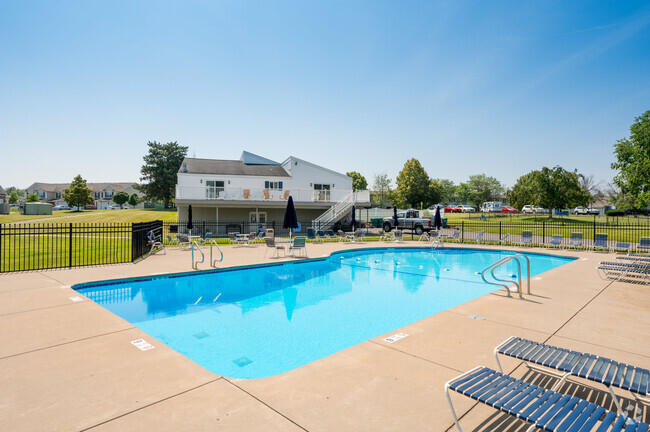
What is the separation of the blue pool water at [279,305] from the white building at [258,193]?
535 inches

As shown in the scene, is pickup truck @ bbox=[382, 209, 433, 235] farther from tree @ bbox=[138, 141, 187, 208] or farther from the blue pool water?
tree @ bbox=[138, 141, 187, 208]

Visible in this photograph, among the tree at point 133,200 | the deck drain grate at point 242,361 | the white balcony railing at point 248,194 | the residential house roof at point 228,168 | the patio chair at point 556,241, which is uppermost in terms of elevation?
the residential house roof at point 228,168

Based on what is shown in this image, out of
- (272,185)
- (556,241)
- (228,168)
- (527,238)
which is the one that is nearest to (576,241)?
(556,241)

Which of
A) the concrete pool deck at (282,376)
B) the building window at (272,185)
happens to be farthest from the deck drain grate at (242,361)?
the building window at (272,185)

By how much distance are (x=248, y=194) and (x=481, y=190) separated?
69.9 m

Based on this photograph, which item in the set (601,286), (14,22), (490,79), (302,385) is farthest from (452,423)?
(490,79)

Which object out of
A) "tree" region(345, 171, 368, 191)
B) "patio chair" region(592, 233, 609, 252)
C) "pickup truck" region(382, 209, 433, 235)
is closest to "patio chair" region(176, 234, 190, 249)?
"pickup truck" region(382, 209, 433, 235)

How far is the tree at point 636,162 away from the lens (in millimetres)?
30547

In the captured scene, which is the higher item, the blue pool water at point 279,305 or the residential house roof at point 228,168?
the residential house roof at point 228,168

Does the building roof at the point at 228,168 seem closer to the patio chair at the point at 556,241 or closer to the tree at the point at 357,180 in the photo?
the patio chair at the point at 556,241

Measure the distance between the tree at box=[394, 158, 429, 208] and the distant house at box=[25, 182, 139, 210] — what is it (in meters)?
76.4

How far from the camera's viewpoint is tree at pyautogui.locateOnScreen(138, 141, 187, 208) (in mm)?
60219

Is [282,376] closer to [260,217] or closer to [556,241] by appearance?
[556,241]

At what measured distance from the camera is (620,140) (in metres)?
35.1
